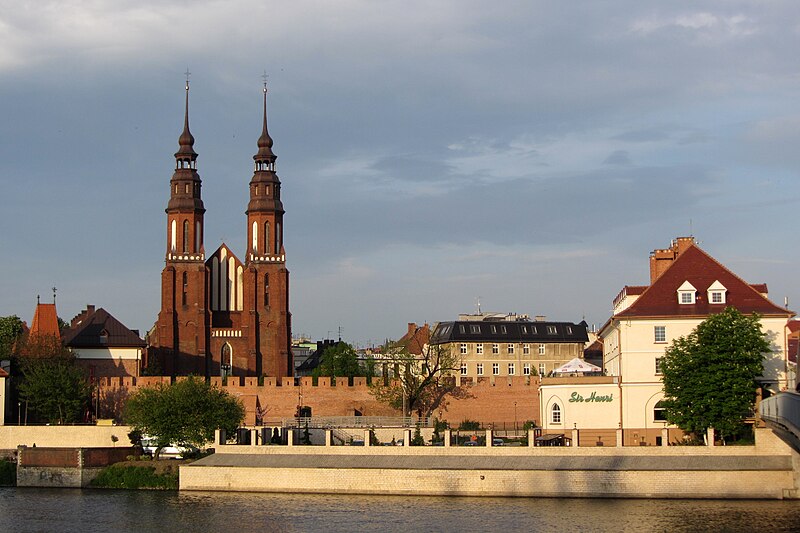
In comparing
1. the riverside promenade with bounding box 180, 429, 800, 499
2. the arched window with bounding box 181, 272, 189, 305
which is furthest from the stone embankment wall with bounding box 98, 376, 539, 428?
the riverside promenade with bounding box 180, 429, 800, 499

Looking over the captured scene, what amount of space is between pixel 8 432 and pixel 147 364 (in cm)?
2047

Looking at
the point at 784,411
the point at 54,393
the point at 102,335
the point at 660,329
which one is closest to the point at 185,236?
the point at 102,335

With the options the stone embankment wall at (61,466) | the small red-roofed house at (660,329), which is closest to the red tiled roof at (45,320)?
the stone embankment wall at (61,466)

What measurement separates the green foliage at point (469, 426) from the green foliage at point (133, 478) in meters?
24.4

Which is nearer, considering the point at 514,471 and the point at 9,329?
the point at 514,471

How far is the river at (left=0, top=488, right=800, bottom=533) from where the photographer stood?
4819 centimetres

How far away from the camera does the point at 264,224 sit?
102 meters

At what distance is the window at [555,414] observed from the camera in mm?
68812

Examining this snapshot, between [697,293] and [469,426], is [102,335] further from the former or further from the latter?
[697,293]

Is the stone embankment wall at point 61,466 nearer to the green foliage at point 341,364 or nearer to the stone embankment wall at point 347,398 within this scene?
the stone embankment wall at point 347,398

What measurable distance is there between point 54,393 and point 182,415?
17.1 metres

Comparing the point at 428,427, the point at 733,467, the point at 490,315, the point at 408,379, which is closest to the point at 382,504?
the point at 733,467

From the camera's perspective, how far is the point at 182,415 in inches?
2653

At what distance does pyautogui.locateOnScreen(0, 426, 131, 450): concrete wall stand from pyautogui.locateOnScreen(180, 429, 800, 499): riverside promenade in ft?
38.8
